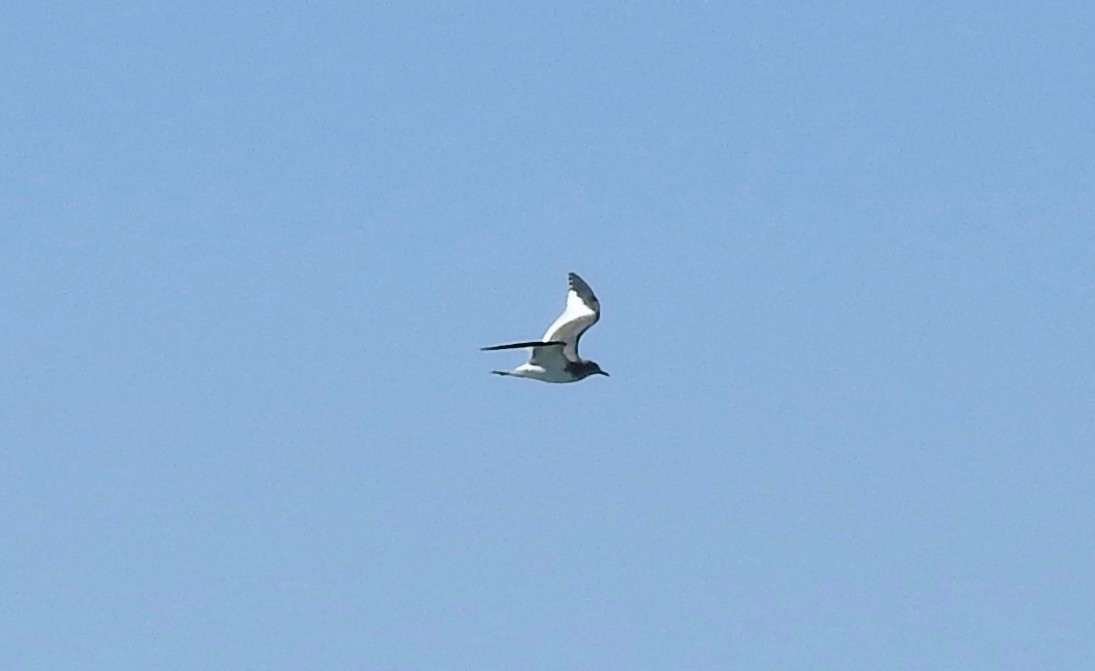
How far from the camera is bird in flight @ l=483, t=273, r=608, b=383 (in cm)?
8331

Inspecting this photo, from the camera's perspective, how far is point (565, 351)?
83.8 m

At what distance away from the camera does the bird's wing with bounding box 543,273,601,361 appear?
279 feet

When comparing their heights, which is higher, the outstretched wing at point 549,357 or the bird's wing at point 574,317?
the bird's wing at point 574,317

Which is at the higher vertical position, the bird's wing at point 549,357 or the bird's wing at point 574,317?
the bird's wing at point 574,317

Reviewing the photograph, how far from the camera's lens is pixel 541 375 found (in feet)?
274

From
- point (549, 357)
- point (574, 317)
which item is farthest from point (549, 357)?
point (574, 317)

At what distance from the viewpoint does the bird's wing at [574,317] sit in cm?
8500

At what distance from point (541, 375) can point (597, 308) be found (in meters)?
4.68

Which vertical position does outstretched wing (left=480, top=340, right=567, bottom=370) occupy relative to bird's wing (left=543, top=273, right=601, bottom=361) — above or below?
below

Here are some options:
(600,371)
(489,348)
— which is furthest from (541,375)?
(489,348)

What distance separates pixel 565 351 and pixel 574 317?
2.76m

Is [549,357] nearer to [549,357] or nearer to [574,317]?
[549,357]

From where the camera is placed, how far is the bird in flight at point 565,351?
273 feet

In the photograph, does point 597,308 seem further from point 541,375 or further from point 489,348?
point 489,348
